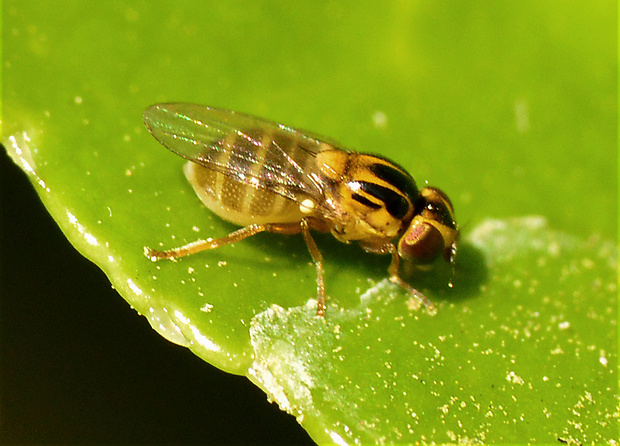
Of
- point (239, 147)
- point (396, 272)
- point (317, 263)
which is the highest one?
point (396, 272)

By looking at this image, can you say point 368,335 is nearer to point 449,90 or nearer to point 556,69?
point 449,90

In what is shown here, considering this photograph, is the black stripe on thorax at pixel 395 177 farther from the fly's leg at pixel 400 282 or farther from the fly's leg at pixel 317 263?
the fly's leg at pixel 317 263

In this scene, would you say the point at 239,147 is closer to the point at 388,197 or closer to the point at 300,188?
the point at 300,188

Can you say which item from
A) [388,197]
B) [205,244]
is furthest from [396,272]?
[205,244]

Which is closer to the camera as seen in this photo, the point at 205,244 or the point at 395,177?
the point at 205,244

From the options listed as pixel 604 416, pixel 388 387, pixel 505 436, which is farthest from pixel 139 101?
pixel 604 416

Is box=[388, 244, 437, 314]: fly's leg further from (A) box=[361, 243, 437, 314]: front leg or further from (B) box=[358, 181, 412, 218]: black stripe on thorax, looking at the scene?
(B) box=[358, 181, 412, 218]: black stripe on thorax
